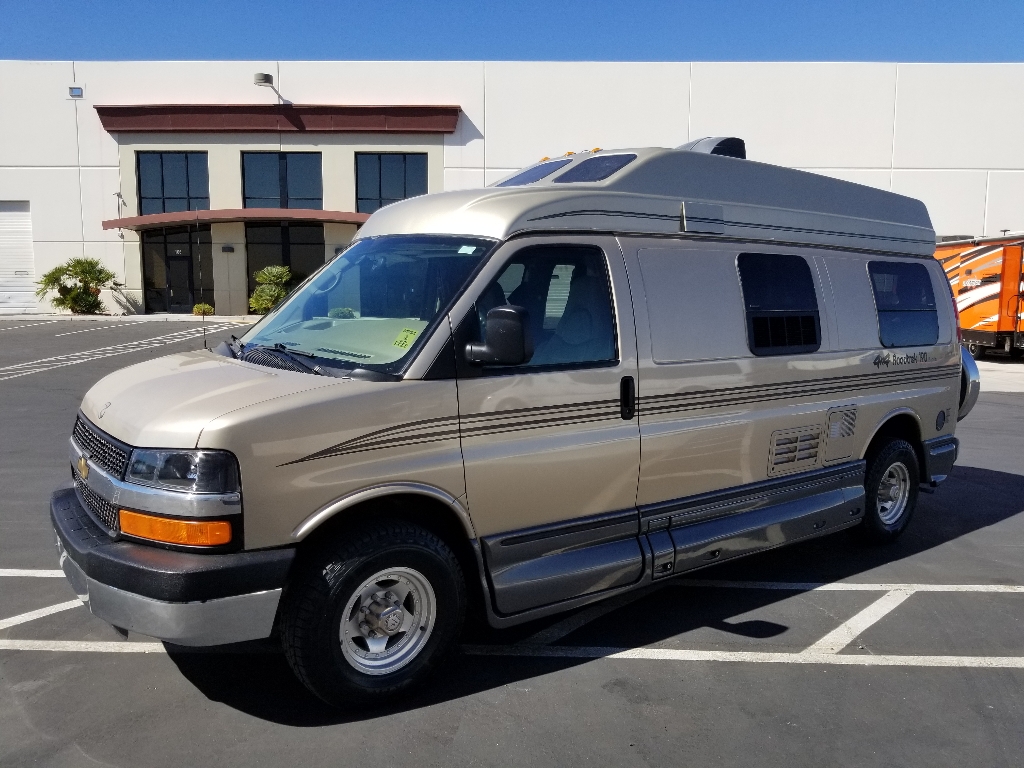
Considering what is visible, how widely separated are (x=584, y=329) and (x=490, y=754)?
201 cm

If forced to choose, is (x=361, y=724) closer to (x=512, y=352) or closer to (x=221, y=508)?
(x=221, y=508)

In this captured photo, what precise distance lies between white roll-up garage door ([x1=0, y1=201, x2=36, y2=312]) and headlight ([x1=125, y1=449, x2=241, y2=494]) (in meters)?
34.4

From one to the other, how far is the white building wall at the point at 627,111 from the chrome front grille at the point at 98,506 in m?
27.3

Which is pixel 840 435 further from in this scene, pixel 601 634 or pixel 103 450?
pixel 103 450

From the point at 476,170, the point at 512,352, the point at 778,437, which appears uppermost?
the point at 476,170

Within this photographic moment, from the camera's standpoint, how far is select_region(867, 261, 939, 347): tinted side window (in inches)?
230

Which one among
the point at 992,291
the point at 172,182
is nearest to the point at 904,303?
the point at 992,291

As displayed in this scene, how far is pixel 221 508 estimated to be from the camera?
3088mm

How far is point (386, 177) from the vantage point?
31500 mm

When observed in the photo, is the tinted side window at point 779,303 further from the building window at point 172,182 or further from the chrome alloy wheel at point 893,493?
the building window at point 172,182

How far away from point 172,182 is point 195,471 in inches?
1269

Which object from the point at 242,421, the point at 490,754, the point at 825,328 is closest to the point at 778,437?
the point at 825,328

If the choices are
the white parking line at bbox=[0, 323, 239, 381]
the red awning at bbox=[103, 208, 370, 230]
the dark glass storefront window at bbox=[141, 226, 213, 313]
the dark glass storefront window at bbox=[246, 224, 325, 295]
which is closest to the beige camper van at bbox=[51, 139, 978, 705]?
the white parking line at bbox=[0, 323, 239, 381]

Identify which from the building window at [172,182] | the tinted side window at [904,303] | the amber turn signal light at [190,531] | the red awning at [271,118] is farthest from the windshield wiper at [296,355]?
the building window at [172,182]
